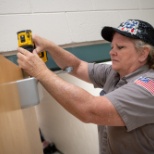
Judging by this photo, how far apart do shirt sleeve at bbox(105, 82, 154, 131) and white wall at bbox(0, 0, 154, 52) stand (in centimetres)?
58

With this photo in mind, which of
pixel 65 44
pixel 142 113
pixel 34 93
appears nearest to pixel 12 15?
pixel 65 44

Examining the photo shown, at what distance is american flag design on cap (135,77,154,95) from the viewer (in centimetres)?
99

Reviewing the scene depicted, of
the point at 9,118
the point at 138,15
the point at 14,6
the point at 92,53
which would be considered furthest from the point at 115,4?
the point at 9,118

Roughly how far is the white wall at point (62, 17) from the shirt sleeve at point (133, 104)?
0.58 meters

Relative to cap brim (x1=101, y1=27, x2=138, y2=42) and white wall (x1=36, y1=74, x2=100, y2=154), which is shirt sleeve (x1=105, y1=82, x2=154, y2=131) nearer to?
cap brim (x1=101, y1=27, x2=138, y2=42)

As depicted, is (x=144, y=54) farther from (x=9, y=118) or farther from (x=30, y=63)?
(x=9, y=118)

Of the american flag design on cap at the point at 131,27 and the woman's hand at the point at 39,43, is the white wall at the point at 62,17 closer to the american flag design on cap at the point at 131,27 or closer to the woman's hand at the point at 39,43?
the woman's hand at the point at 39,43

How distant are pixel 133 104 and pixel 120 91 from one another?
83 mm

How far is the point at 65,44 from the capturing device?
54.5 inches

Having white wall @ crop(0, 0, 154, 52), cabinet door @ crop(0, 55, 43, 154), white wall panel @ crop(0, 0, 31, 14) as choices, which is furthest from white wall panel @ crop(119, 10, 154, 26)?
cabinet door @ crop(0, 55, 43, 154)

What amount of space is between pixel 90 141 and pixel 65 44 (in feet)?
3.72

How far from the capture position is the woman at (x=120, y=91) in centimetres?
90

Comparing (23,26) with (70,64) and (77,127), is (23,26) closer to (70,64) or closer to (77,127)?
(70,64)

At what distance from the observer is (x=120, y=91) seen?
0.99 m
